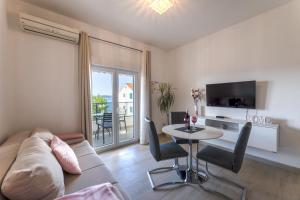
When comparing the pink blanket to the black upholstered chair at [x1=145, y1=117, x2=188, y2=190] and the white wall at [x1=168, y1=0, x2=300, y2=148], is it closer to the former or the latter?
the black upholstered chair at [x1=145, y1=117, x2=188, y2=190]

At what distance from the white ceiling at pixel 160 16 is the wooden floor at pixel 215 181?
2.88 meters

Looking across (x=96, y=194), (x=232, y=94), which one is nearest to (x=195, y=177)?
(x=96, y=194)

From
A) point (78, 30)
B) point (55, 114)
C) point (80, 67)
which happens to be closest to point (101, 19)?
point (78, 30)

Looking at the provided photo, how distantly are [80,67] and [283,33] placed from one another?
393cm

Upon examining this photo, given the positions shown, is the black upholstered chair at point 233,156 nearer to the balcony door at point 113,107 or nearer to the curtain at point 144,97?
the curtain at point 144,97

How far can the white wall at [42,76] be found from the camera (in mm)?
2525

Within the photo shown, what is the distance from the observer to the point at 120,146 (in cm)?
396

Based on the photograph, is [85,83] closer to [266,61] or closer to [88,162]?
[88,162]

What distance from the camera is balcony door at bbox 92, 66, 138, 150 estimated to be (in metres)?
3.62

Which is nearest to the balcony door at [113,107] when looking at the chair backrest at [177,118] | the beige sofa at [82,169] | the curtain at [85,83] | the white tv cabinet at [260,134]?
the curtain at [85,83]

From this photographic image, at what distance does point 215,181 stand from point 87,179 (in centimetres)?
187

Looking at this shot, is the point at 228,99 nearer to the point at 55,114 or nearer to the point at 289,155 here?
the point at 289,155

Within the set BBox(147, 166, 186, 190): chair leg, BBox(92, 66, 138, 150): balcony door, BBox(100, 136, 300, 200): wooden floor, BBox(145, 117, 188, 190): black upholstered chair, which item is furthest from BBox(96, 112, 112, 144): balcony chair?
BBox(145, 117, 188, 190): black upholstered chair

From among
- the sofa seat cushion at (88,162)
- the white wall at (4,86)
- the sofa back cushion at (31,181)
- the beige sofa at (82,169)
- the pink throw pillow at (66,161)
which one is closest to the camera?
the sofa back cushion at (31,181)
